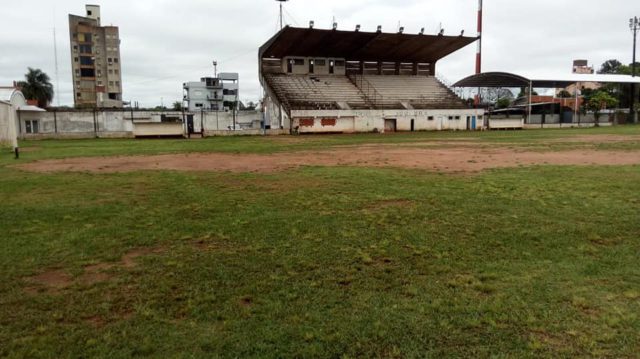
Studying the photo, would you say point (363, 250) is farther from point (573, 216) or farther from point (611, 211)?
point (611, 211)

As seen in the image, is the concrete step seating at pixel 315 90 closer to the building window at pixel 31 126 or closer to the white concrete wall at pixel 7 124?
the building window at pixel 31 126

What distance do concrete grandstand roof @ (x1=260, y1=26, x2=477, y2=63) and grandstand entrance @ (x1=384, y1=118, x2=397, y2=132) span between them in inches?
362

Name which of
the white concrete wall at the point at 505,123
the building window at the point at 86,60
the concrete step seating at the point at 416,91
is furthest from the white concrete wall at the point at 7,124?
the building window at the point at 86,60

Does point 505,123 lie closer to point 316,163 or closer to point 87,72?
point 316,163

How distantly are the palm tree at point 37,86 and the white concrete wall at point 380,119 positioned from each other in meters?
46.1

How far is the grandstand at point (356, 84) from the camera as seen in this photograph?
5141 cm

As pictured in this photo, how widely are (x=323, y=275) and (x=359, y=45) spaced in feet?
174

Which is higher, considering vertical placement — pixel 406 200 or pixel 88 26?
pixel 88 26

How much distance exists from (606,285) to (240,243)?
4401 millimetres

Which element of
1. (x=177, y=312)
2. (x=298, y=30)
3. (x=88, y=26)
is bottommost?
(x=177, y=312)

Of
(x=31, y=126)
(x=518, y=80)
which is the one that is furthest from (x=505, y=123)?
(x=31, y=126)

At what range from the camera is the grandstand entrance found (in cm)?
5453

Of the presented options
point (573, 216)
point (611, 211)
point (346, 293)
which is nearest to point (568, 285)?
point (346, 293)

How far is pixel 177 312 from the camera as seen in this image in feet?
13.9
